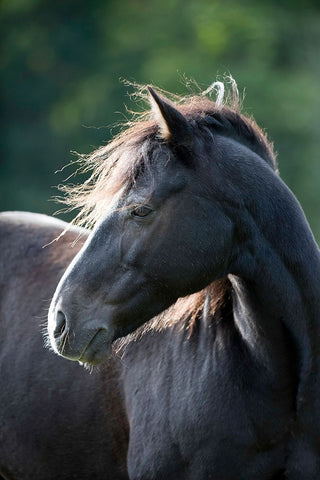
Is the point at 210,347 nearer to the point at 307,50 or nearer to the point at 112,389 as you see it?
the point at 112,389

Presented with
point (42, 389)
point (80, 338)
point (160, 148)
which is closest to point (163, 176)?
point (160, 148)

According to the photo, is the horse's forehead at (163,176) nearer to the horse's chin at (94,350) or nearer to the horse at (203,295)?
the horse at (203,295)

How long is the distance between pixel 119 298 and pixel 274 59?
1024 inches

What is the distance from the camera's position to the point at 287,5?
30.1 meters

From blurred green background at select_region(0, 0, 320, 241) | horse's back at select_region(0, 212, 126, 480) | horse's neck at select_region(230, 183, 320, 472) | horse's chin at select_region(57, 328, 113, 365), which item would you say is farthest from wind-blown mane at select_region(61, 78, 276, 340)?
blurred green background at select_region(0, 0, 320, 241)

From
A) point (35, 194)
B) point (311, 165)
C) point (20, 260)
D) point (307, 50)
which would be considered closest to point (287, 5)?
point (307, 50)

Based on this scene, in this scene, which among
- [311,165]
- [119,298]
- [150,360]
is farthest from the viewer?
[311,165]

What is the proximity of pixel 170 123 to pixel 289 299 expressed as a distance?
956 mm

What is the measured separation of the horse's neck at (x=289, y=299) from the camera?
13.7 ft

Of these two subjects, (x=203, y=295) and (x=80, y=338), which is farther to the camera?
(x=203, y=295)

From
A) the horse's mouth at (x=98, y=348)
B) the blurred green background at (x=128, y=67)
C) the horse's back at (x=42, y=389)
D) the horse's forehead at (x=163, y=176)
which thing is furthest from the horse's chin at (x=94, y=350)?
the blurred green background at (x=128, y=67)

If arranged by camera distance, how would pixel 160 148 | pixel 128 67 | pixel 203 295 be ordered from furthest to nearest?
pixel 128 67
pixel 203 295
pixel 160 148

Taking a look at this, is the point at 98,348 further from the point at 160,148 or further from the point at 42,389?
the point at 42,389

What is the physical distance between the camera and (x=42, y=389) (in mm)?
5273
